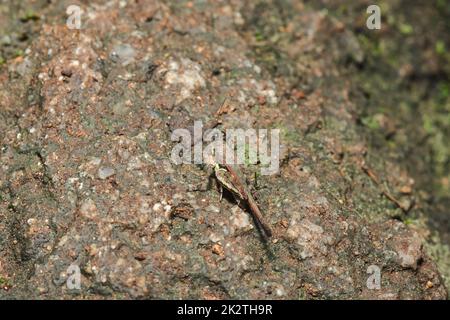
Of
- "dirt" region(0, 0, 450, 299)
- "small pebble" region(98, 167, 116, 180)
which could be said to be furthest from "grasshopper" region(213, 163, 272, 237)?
"small pebble" region(98, 167, 116, 180)

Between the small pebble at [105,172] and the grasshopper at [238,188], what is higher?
the small pebble at [105,172]

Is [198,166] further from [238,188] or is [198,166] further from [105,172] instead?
[105,172]

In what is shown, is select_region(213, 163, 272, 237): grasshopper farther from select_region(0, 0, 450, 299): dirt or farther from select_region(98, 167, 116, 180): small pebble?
select_region(98, 167, 116, 180): small pebble

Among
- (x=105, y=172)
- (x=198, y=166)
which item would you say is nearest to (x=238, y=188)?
(x=198, y=166)

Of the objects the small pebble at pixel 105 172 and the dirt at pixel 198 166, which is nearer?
the dirt at pixel 198 166

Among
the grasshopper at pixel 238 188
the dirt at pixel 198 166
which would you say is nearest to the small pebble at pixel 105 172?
the dirt at pixel 198 166

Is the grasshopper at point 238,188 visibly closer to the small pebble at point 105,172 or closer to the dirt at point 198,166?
the dirt at point 198,166

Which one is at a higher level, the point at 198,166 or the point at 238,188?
the point at 198,166
